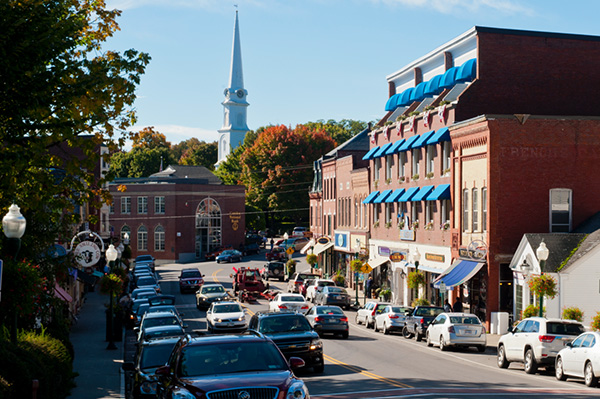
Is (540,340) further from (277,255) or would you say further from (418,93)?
(277,255)

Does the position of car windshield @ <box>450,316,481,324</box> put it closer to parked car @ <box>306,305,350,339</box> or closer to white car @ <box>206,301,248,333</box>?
parked car @ <box>306,305,350,339</box>

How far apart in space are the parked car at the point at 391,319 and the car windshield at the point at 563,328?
1395cm

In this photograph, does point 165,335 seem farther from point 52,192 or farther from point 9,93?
point 9,93

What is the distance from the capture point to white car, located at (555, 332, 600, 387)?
2126cm

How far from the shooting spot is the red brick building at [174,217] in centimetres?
9700

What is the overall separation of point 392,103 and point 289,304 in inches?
1035

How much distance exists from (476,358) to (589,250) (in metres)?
7.63

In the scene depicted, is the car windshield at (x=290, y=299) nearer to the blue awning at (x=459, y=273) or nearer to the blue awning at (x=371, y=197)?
the blue awning at (x=459, y=273)

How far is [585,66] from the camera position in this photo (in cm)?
4706

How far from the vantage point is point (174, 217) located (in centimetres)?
9688

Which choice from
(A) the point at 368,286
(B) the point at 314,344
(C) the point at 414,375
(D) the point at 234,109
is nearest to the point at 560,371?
(C) the point at 414,375

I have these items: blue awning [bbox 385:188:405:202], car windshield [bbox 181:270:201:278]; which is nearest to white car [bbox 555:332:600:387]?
blue awning [bbox 385:188:405:202]

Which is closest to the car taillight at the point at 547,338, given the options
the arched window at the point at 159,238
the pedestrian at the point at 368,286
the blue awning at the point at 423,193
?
the blue awning at the point at 423,193

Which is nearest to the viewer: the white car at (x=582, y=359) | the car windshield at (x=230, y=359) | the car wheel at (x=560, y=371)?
the car windshield at (x=230, y=359)
